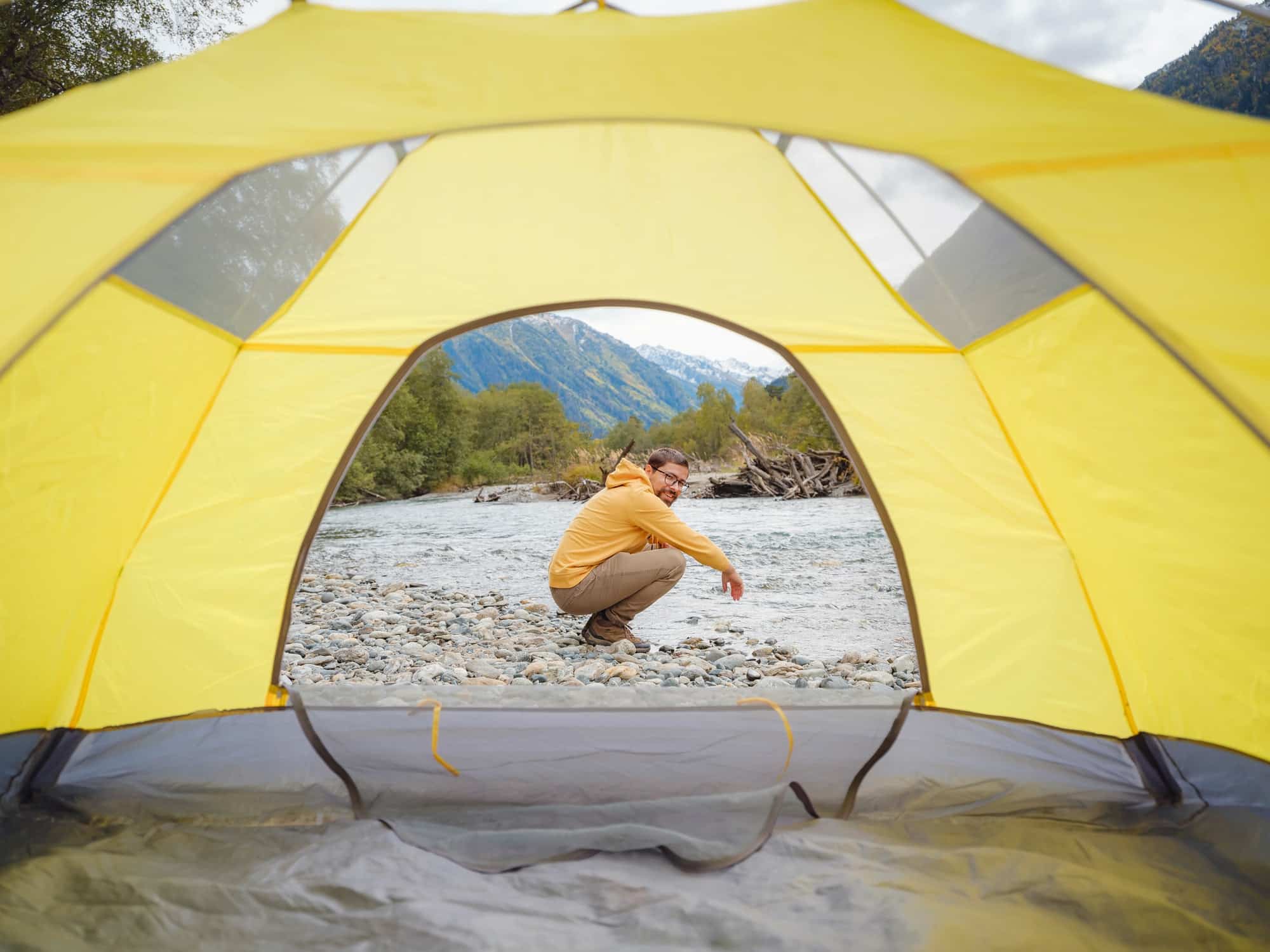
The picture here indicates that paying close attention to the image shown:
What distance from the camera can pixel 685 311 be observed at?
2.49 metres

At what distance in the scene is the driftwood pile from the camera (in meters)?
13.7

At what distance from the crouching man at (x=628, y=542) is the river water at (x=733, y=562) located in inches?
30.7

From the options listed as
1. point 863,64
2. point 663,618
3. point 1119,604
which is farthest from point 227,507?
point 663,618

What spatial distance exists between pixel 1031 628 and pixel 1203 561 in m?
0.52

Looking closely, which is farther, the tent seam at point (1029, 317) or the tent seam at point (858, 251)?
the tent seam at point (858, 251)

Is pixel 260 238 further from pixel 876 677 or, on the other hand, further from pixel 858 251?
pixel 876 677

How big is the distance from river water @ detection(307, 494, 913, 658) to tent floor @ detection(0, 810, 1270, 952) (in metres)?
2.58

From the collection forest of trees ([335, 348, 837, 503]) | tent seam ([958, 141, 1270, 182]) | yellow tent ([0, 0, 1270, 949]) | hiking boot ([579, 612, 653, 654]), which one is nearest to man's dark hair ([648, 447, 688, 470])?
hiking boot ([579, 612, 653, 654])

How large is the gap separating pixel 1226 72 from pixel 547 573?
6216 millimetres

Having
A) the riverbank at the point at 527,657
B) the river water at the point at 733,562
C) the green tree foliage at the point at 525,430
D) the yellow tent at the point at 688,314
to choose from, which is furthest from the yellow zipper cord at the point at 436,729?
the green tree foliage at the point at 525,430

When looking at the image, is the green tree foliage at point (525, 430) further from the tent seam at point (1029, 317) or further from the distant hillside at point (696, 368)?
the distant hillside at point (696, 368)

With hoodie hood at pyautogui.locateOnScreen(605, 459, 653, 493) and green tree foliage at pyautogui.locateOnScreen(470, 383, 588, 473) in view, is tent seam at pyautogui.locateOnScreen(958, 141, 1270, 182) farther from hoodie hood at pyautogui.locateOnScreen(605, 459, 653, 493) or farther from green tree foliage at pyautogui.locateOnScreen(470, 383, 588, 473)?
green tree foliage at pyautogui.locateOnScreen(470, 383, 588, 473)

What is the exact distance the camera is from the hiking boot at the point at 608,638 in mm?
3951

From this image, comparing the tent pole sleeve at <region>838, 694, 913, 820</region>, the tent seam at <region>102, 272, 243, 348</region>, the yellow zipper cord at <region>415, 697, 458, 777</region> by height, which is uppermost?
the tent seam at <region>102, 272, 243, 348</region>
